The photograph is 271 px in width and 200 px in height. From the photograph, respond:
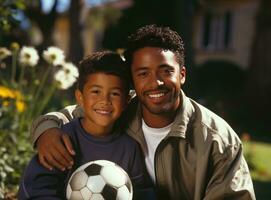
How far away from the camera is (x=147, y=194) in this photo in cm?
369

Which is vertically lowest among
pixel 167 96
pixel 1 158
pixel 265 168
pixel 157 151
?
pixel 265 168

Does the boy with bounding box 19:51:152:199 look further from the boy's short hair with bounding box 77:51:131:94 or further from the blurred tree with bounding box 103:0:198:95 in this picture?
the blurred tree with bounding box 103:0:198:95

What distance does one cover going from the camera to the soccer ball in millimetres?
3418

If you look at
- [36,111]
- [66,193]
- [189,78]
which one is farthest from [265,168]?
[66,193]

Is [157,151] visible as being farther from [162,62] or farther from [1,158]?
[1,158]

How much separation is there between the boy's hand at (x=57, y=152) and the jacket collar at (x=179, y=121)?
508mm

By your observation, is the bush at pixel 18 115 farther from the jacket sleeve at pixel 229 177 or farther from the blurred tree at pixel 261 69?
the blurred tree at pixel 261 69

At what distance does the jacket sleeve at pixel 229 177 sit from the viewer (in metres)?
3.52

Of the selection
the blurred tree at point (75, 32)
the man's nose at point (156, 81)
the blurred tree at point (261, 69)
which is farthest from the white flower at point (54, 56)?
the blurred tree at point (261, 69)

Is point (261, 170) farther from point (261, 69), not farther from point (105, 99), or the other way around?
point (261, 69)

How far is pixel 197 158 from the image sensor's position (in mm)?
3658

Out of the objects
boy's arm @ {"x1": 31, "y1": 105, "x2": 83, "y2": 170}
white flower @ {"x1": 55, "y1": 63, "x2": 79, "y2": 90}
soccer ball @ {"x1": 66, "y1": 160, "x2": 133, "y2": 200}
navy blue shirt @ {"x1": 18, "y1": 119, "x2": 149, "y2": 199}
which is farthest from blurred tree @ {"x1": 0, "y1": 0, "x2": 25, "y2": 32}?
soccer ball @ {"x1": 66, "y1": 160, "x2": 133, "y2": 200}

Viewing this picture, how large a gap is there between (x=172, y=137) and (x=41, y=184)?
0.90 m

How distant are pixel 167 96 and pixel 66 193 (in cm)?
90
